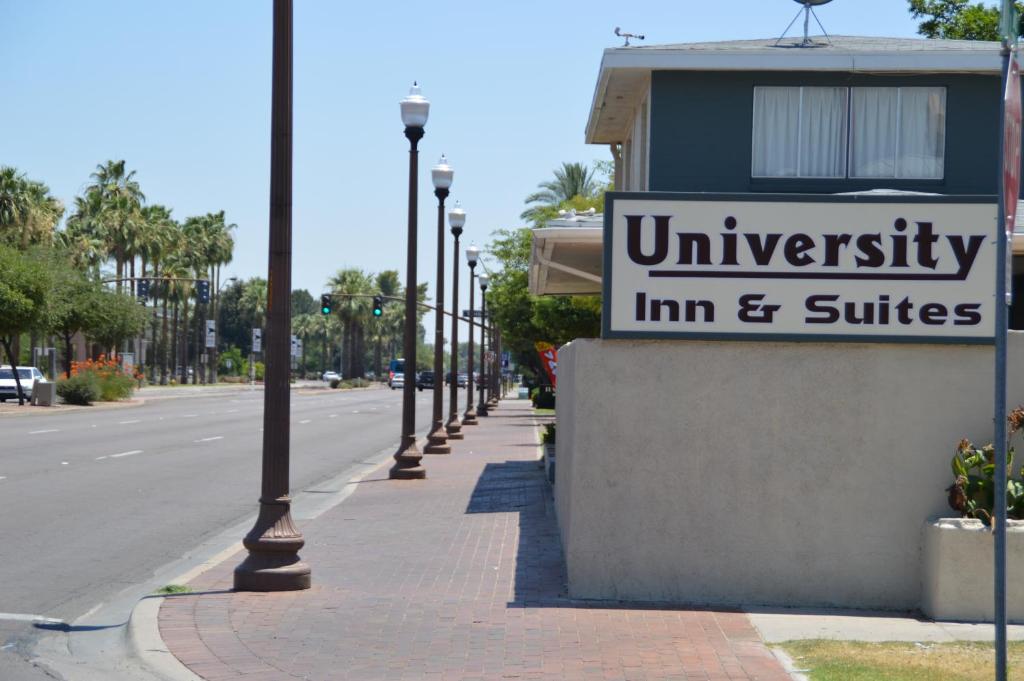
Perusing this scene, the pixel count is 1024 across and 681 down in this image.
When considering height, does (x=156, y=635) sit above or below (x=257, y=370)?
below

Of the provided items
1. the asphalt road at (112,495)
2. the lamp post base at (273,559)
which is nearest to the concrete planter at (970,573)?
the lamp post base at (273,559)

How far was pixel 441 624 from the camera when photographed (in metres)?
9.01

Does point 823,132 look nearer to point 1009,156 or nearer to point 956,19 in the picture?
point 1009,156

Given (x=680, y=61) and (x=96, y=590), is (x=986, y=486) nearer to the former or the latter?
(x=680, y=61)

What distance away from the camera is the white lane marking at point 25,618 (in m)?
9.59

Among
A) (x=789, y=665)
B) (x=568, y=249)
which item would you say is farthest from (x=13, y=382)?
(x=789, y=665)

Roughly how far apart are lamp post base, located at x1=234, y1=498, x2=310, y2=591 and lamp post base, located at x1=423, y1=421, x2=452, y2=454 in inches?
701

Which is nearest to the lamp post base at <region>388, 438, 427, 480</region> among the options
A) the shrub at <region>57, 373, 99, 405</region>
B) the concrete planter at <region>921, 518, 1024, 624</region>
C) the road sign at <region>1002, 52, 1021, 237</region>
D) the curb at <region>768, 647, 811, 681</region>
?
the concrete planter at <region>921, 518, 1024, 624</region>

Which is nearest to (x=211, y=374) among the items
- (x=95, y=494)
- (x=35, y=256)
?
(x=35, y=256)

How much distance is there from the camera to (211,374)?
115 m

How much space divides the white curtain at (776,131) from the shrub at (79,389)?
46.6m

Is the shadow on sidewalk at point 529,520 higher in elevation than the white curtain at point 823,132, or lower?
lower

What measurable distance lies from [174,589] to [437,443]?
18664mm

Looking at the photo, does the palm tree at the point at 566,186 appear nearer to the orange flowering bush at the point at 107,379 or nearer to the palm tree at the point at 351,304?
the orange flowering bush at the point at 107,379
